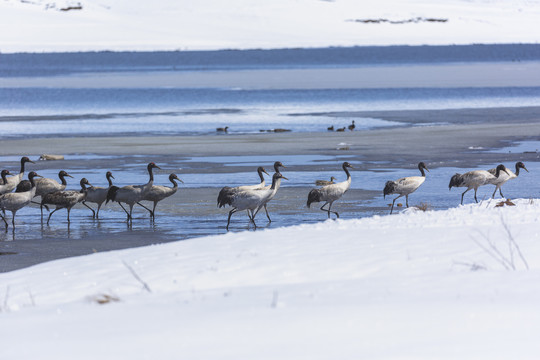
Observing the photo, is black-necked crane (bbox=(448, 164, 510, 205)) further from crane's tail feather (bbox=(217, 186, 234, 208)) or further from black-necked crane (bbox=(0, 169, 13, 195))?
black-necked crane (bbox=(0, 169, 13, 195))

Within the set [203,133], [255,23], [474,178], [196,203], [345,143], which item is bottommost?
[196,203]

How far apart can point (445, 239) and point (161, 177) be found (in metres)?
12.6

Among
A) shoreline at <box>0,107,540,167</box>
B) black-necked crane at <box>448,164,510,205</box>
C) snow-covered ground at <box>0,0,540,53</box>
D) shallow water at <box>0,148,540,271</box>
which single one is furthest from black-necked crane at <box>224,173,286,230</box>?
snow-covered ground at <box>0,0,540,53</box>

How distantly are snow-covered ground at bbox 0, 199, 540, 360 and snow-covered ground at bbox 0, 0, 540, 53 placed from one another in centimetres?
12465

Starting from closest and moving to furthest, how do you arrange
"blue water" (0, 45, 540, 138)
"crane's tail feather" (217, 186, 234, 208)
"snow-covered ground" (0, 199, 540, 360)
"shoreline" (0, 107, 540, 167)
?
1. "snow-covered ground" (0, 199, 540, 360)
2. "crane's tail feather" (217, 186, 234, 208)
3. "shoreline" (0, 107, 540, 167)
4. "blue water" (0, 45, 540, 138)

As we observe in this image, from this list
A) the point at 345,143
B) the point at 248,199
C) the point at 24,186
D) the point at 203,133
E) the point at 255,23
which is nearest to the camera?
the point at 248,199

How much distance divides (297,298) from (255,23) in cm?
14444

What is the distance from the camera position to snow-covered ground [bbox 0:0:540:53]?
459 feet

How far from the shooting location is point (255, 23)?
149 metres

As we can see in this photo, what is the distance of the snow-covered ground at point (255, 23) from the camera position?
140 meters

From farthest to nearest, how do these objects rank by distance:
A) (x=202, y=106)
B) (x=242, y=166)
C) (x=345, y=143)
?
(x=202, y=106)
(x=345, y=143)
(x=242, y=166)

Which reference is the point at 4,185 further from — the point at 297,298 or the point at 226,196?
the point at 297,298

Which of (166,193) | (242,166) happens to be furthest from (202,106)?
(166,193)

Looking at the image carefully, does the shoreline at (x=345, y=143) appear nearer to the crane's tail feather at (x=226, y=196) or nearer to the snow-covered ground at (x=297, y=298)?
the crane's tail feather at (x=226, y=196)
